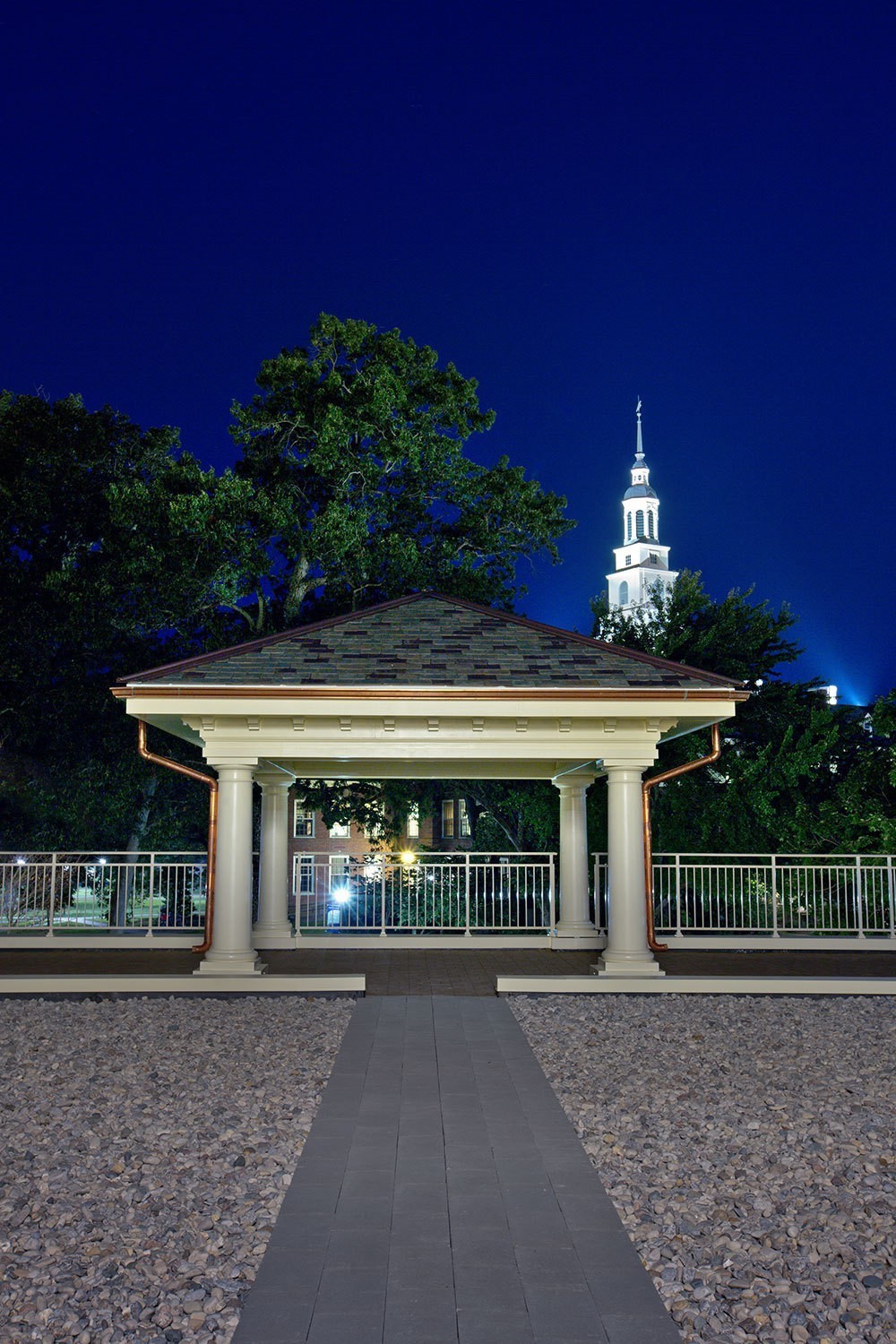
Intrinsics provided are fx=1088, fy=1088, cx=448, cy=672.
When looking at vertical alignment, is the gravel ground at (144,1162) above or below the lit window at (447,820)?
below

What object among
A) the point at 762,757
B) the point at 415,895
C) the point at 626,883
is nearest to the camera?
the point at 626,883

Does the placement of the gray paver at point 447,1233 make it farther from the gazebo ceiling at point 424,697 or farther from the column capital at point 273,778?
the column capital at point 273,778

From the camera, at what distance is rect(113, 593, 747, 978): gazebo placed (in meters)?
12.3

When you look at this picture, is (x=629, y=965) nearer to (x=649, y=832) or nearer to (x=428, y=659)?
(x=649, y=832)

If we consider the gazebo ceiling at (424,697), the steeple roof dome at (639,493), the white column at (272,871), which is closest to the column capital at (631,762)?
the gazebo ceiling at (424,697)

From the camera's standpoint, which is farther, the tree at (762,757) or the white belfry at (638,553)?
the white belfry at (638,553)

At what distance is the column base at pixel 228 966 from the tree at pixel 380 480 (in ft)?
44.0

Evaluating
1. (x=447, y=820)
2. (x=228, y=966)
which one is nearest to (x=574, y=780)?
(x=228, y=966)

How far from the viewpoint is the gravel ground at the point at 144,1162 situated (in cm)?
399

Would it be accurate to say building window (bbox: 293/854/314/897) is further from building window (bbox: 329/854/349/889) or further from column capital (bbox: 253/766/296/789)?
column capital (bbox: 253/766/296/789)

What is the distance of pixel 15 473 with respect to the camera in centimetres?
2392

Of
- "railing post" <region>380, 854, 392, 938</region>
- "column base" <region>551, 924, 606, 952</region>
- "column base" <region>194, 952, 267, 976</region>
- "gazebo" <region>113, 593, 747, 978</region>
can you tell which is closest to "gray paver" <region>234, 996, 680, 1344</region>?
"column base" <region>194, 952, 267, 976</region>

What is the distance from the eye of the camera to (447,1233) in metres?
4.67

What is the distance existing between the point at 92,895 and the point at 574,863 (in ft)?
23.9
